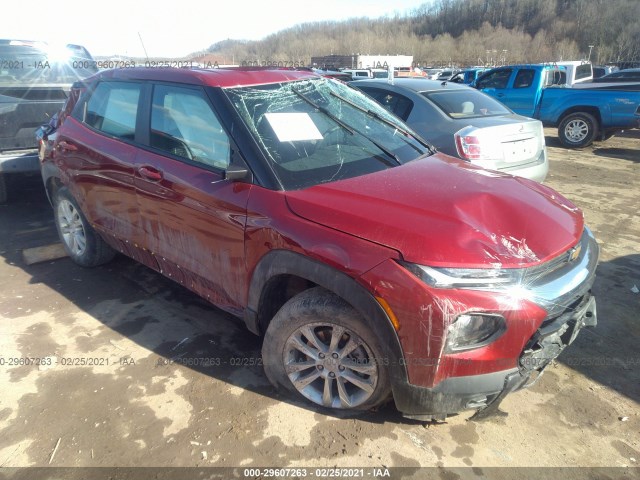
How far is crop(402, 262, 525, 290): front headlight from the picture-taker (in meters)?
1.98

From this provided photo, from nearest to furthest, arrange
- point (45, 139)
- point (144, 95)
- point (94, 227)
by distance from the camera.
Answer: point (144, 95), point (94, 227), point (45, 139)

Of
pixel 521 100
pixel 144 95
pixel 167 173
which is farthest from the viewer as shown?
pixel 521 100

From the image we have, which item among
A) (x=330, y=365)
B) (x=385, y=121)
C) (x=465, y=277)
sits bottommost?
(x=330, y=365)

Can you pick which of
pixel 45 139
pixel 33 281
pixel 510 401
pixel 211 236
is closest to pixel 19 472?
pixel 211 236

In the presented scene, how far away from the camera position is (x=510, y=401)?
105 inches

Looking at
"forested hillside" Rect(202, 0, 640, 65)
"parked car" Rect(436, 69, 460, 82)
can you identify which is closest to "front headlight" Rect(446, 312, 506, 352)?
"parked car" Rect(436, 69, 460, 82)

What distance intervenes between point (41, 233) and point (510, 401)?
5.07m

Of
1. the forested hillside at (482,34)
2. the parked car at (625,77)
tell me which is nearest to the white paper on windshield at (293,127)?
the parked car at (625,77)

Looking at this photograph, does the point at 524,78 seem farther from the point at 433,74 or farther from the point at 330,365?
the point at 433,74

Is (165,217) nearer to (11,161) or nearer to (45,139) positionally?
(45,139)

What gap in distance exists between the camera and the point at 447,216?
2.20 m

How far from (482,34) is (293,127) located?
102 metres

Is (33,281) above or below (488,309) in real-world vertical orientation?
below

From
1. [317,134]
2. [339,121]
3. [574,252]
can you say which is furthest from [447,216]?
[339,121]
